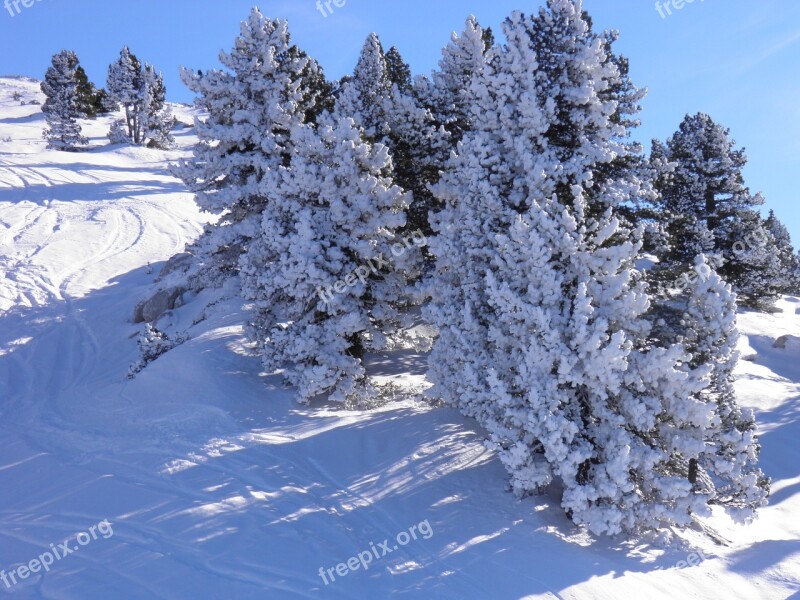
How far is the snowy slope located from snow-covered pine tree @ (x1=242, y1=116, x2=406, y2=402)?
5.01 feet

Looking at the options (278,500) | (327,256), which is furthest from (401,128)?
(278,500)

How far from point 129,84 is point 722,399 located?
74.6 m

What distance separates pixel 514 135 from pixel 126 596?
45.0 ft

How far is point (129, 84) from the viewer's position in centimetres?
6969

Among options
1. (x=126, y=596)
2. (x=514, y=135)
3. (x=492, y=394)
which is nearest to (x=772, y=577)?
(x=492, y=394)

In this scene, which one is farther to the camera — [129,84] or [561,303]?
[129,84]

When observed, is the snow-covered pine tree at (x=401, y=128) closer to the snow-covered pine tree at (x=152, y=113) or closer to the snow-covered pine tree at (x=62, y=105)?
the snow-covered pine tree at (x=62, y=105)

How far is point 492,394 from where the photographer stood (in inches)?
551

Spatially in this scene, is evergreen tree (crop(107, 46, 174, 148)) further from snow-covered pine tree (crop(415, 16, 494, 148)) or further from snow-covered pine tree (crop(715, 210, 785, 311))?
snow-covered pine tree (crop(715, 210, 785, 311))

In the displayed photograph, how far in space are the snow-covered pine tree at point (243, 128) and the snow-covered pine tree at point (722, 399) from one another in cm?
1396

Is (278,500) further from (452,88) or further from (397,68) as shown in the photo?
(397,68)

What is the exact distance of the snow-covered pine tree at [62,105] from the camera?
59.6 m

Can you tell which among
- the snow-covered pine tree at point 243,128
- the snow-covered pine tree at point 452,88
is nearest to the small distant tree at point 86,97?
the snow-covered pine tree at point 243,128

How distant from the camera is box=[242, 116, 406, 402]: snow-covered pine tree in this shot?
58.1 feet
